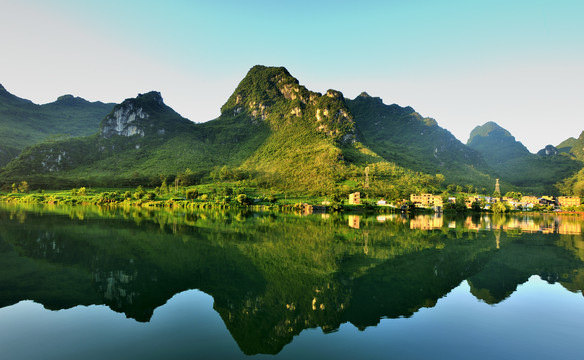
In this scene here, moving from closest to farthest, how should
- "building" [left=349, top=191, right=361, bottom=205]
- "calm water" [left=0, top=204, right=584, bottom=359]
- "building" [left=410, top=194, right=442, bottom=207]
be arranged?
1. "calm water" [left=0, top=204, right=584, bottom=359]
2. "building" [left=349, top=191, right=361, bottom=205]
3. "building" [left=410, top=194, right=442, bottom=207]

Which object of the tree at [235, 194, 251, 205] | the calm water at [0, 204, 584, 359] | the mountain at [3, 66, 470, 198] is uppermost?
the mountain at [3, 66, 470, 198]

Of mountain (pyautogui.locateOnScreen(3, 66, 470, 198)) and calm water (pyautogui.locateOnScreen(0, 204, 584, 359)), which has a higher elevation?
mountain (pyautogui.locateOnScreen(3, 66, 470, 198))

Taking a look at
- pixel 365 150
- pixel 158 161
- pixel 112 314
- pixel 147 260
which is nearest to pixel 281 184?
pixel 365 150

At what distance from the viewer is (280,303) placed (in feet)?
45.9

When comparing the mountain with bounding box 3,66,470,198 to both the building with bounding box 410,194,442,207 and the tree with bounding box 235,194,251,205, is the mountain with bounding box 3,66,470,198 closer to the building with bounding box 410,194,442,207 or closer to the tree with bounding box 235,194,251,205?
the building with bounding box 410,194,442,207

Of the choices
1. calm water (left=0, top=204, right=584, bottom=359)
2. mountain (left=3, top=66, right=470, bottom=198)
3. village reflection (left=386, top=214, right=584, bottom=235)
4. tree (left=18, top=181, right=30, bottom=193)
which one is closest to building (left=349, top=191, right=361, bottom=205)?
mountain (left=3, top=66, right=470, bottom=198)

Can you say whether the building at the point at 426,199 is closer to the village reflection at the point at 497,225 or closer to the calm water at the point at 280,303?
the village reflection at the point at 497,225

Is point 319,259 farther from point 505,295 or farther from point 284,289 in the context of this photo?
point 505,295

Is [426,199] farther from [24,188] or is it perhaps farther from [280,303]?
[24,188]

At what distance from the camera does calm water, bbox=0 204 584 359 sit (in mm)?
10062

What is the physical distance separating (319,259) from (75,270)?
16.7 metres

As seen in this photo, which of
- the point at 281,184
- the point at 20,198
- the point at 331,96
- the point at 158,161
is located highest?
the point at 331,96

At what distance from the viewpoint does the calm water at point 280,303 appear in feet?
33.0

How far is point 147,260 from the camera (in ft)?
70.9
